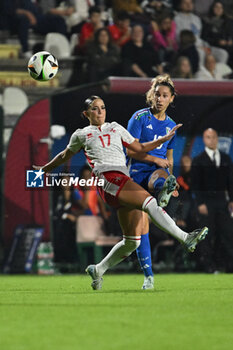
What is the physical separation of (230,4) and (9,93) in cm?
736

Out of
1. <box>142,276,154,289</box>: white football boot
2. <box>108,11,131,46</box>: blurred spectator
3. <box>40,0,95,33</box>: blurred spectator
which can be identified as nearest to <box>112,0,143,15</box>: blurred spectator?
<box>40,0,95,33</box>: blurred spectator

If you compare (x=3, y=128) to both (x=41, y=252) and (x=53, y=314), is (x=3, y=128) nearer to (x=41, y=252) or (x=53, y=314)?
(x=41, y=252)

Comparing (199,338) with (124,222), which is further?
(124,222)

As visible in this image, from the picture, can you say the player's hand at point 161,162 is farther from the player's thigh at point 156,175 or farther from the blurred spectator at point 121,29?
the blurred spectator at point 121,29

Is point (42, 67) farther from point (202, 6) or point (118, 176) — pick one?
point (202, 6)

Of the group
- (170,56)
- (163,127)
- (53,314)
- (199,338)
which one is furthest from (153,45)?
(199,338)

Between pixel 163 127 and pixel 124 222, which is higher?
pixel 163 127

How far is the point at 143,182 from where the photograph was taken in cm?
980

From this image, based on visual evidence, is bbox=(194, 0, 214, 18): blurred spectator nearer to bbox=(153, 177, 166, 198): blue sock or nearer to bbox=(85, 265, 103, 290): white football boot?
bbox=(153, 177, 166, 198): blue sock

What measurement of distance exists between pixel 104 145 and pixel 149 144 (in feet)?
1.42

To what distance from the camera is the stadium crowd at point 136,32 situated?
17.2 meters

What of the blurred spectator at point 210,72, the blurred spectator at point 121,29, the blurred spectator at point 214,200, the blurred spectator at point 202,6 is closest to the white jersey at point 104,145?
the blurred spectator at point 214,200

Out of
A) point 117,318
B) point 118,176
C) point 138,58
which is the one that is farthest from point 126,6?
point 117,318

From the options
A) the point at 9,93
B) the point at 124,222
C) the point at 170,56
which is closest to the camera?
the point at 124,222
